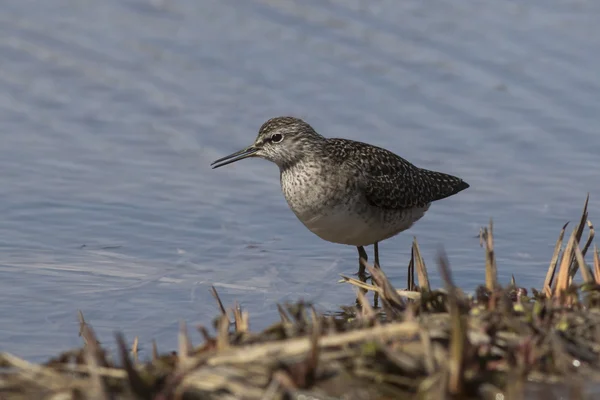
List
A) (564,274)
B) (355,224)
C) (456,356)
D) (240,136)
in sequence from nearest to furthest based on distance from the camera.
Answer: (456,356) → (564,274) → (355,224) → (240,136)

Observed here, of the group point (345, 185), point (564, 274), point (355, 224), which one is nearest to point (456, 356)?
point (564, 274)

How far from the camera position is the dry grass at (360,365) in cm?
411

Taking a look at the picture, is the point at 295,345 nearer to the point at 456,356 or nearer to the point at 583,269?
the point at 456,356

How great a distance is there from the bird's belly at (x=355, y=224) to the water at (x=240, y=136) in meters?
0.38

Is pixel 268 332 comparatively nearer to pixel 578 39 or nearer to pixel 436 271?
pixel 436 271

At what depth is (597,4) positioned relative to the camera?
44.1ft

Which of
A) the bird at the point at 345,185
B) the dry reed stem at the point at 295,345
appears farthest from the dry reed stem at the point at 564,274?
the bird at the point at 345,185

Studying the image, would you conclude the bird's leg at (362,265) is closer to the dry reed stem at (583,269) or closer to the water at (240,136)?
the water at (240,136)

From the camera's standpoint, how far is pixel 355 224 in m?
8.35

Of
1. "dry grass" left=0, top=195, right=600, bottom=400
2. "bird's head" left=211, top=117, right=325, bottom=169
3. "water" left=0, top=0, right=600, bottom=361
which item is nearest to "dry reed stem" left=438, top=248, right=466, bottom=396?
"dry grass" left=0, top=195, right=600, bottom=400

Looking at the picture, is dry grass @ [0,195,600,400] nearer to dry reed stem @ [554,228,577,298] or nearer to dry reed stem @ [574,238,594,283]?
dry reed stem @ [574,238,594,283]

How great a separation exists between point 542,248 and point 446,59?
3.76 m

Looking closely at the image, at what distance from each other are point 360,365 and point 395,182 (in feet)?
14.8

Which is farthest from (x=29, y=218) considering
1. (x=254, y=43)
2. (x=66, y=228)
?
(x=254, y=43)
